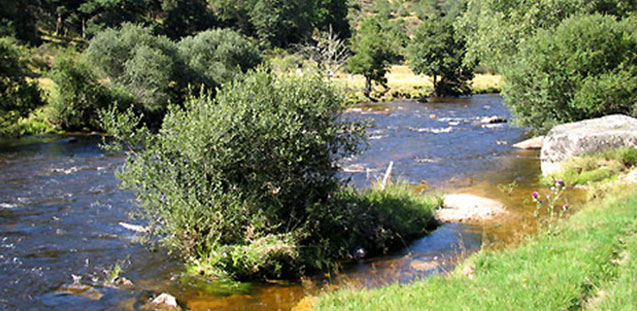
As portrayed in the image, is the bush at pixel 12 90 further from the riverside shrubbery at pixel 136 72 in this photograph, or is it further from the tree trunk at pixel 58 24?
the tree trunk at pixel 58 24

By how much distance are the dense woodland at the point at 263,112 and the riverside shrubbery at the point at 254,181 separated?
0.04m

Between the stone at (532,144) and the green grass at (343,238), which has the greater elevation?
the green grass at (343,238)

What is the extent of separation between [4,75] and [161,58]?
1175 cm

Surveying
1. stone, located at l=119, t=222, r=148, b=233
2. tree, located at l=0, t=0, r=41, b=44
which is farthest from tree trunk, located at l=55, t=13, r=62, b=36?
stone, located at l=119, t=222, r=148, b=233

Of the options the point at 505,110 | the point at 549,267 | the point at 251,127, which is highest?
the point at 251,127

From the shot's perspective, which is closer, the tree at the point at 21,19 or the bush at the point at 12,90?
the bush at the point at 12,90

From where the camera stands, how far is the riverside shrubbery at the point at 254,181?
13.0 metres

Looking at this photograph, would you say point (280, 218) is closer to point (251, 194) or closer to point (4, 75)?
point (251, 194)

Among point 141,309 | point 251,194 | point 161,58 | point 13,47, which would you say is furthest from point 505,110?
point 141,309

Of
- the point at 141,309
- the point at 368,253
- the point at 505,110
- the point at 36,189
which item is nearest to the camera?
the point at 141,309

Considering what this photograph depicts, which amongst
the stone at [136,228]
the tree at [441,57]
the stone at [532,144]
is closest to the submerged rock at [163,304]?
the stone at [136,228]

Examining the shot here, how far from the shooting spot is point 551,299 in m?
8.07

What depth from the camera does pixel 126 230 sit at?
Result: 16.8m

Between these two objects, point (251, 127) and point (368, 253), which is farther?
point (368, 253)
